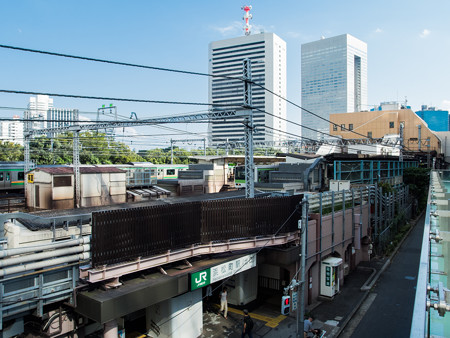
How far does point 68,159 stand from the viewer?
59.2 metres

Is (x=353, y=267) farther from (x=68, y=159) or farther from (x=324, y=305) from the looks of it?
(x=68, y=159)

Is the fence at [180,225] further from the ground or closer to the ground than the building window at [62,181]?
closer to the ground

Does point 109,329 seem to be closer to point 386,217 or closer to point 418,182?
point 386,217

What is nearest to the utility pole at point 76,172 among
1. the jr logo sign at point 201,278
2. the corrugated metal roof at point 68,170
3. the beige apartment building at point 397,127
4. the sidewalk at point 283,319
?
the corrugated metal roof at point 68,170

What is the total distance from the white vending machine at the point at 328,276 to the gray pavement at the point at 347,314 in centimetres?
53

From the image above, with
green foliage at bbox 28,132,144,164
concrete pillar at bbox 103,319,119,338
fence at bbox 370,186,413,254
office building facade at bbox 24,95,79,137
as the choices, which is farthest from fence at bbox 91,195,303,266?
green foliage at bbox 28,132,144,164

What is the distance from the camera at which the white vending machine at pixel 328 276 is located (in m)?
17.5

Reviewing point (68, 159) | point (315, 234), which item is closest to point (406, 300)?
point (315, 234)

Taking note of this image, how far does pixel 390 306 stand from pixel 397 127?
62.0m

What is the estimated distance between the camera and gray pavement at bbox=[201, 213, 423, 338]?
1409cm

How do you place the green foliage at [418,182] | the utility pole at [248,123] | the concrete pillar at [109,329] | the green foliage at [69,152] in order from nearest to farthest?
the concrete pillar at [109,329], the utility pole at [248,123], the green foliage at [418,182], the green foliage at [69,152]

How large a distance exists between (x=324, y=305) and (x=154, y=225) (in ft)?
34.8

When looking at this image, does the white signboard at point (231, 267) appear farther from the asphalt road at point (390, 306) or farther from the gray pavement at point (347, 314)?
the asphalt road at point (390, 306)

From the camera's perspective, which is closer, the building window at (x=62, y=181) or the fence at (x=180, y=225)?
the fence at (x=180, y=225)
